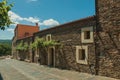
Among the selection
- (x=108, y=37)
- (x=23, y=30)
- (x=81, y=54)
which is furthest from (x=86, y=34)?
(x=23, y=30)

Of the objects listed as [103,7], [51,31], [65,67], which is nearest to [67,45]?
[65,67]

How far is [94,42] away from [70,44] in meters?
3.66

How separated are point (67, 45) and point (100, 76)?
18.2 feet

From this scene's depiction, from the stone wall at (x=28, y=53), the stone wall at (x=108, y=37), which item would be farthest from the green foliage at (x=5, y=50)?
the stone wall at (x=108, y=37)

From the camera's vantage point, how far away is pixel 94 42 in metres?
15.2

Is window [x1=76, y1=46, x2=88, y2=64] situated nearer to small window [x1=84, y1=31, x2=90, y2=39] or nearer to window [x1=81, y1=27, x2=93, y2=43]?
window [x1=81, y1=27, x2=93, y2=43]

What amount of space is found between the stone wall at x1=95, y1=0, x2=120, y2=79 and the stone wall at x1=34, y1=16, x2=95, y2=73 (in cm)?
85

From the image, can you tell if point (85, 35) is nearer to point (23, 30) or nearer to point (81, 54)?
point (81, 54)

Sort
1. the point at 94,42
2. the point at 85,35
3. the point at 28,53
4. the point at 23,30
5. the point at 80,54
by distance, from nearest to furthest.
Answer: the point at 94,42 → the point at 85,35 → the point at 80,54 → the point at 28,53 → the point at 23,30

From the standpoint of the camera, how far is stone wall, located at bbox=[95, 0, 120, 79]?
1332cm

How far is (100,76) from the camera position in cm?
1435

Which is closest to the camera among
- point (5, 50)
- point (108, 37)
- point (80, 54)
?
point (108, 37)

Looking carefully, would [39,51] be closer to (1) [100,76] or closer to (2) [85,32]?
(2) [85,32]

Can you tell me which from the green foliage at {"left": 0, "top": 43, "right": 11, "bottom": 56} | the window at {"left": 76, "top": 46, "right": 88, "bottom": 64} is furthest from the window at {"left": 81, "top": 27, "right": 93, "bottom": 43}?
the green foliage at {"left": 0, "top": 43, "right": 11, "bottom": 56}
